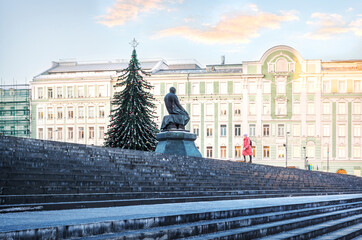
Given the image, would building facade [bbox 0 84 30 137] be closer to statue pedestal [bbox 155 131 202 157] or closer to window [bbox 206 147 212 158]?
window [bbox 206 147 212 158]

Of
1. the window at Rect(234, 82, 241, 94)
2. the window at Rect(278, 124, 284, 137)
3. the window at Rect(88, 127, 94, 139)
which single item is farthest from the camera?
the window at Rect(88, 127, 94, 139)

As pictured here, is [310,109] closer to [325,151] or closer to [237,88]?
[325,151]

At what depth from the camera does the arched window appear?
63.9 m

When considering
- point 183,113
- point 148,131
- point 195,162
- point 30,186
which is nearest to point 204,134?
point 148,131

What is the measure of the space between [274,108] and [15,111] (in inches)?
1265

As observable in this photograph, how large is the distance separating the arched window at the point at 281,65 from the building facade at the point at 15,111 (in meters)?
A: 30.4

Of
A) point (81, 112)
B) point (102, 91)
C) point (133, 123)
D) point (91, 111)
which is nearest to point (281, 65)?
point (102, 91)

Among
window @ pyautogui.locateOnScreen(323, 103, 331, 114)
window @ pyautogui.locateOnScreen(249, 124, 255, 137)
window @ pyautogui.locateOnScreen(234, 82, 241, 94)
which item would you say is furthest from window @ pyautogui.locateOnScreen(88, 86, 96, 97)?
window @ pyautogui.locateOnScreen(323, 103, 331, 114)

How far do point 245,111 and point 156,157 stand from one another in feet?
154

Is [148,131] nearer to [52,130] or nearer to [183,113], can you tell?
[183,113]

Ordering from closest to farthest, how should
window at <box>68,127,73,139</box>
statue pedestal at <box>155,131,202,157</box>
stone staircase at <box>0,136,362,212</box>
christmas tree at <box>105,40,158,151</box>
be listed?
stone staircase at <box>0,136,362,212</box> < statue pedestal at <box>155,131,202,157</box> < christmas tree at <box>105,40,158,151</box> < window at <box>68,127,73,139</box>

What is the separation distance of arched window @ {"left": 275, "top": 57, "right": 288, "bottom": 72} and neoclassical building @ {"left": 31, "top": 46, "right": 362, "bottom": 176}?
112 millimetres

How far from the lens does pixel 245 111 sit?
64250 mm

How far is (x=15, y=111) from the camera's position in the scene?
234ft
